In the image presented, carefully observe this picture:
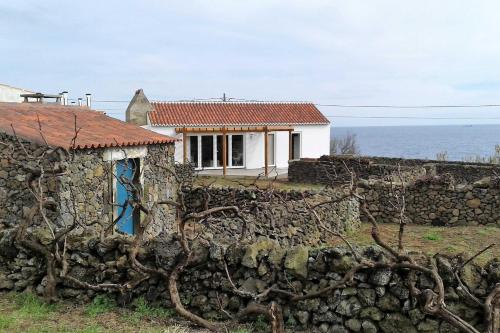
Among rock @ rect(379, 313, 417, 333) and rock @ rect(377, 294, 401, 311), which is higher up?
rock @ rect(377, 294, 401, 311)

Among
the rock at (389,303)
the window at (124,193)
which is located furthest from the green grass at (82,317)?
the window at (124,193)

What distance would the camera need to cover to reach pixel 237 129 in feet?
101

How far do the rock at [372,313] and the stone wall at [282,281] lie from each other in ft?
0.04

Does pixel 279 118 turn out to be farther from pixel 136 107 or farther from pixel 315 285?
pixel 315 285

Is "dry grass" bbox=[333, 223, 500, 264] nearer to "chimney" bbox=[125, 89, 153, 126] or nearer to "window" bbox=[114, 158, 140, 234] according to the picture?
"window" bbox=[114, 158, 140, 234]

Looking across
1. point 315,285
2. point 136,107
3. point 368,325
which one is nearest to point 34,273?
point 315,285

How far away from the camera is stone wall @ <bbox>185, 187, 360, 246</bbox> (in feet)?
36.6

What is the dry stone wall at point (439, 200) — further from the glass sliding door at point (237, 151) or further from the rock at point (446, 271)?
the glass sliding door at point (237, 151)

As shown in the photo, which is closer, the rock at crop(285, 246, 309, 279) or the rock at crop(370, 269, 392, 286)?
the rock at crop(370, 269, 392, 286)

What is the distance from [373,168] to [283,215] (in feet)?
49.8

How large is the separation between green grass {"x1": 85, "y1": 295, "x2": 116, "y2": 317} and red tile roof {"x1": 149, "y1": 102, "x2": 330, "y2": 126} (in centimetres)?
2517

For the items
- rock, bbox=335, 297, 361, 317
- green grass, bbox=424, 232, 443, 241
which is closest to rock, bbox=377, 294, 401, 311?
rock, bbox=335, 297, 361, 317

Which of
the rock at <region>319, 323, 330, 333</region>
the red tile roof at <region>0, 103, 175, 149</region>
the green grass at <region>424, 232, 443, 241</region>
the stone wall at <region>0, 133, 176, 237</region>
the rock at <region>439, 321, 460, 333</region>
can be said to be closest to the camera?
the rock at <region>439, 321, 460, 333</region>

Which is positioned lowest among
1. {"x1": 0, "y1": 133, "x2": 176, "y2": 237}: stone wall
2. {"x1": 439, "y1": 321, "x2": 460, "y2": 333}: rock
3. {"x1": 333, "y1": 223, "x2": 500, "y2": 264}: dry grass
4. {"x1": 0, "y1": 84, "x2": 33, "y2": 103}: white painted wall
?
{"x1": 333, "y1": 223, "x2": 500, "y2": 264}: dry grass
